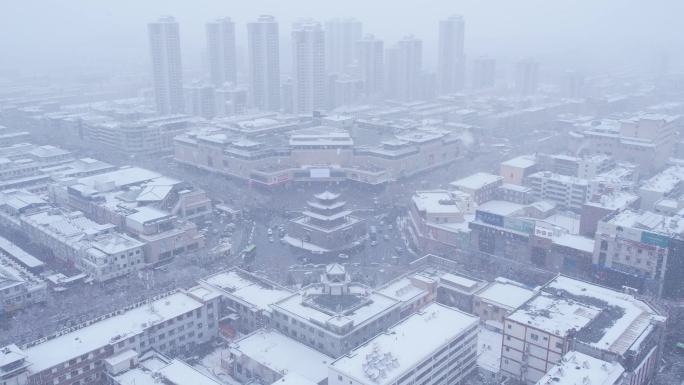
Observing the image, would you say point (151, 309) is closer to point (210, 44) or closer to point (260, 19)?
point (260, 19)

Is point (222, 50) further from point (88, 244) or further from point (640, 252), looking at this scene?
point (640, 252)

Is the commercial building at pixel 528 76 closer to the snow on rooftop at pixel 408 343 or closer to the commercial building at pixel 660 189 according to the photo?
the commercial building at pixel 660 189

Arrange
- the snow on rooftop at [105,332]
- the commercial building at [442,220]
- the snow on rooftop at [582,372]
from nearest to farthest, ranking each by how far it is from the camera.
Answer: the snow on rooftop at [582,372], the snow on rooftop at [105,332], the commercial building at [442,220]

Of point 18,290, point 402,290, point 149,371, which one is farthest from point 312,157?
point 149,371

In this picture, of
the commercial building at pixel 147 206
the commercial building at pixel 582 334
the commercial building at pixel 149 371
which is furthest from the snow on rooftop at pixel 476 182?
the commercial building at pixel 149 371

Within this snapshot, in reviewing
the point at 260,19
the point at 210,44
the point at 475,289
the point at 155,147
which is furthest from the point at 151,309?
the point at 210,44

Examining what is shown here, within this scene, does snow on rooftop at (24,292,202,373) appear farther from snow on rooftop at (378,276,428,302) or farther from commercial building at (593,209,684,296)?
commercial building at (593,209,684,296)

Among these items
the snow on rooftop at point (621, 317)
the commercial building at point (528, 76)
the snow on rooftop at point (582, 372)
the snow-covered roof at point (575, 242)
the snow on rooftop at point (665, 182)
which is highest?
the commercial building at point (528, 76)
